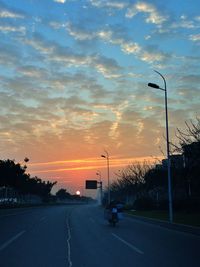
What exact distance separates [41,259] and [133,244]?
5.62 metres

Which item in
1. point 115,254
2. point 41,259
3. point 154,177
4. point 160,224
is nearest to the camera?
point 41,259

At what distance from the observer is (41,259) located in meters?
14.2

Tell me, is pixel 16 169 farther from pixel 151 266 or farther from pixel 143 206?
pixel 151 266

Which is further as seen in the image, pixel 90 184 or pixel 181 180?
pixel 90 184

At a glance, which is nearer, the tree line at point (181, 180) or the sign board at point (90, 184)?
the tree line at point (181, 180)

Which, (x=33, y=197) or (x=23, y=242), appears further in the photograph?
(x=33, y=197)

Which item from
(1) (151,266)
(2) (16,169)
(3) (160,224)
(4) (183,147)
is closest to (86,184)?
(2) (16,169)

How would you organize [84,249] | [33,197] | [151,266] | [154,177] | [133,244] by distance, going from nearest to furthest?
[151,266] < [84,249] < [133,244] < [154,177] < [33,197]

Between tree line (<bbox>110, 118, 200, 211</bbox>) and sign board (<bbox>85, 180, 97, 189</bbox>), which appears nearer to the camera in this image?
tree line (<bbox>110, 118, 200, 211</bbox>)

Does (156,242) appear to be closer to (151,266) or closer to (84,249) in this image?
(84,249)

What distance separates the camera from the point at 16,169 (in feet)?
279

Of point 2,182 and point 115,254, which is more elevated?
point 2,182

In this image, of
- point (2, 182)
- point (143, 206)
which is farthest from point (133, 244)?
point (2, 182)

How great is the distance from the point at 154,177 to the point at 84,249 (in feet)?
159
